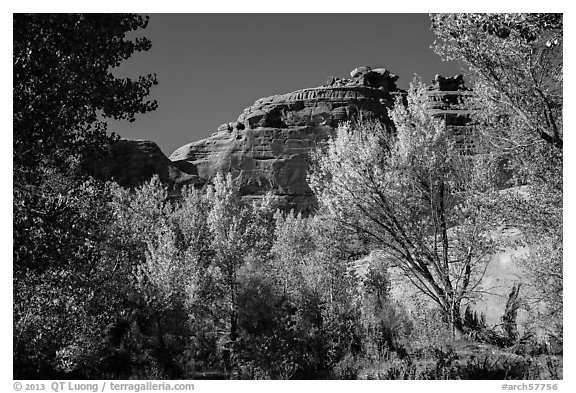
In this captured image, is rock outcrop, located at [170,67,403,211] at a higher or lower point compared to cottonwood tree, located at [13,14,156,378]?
higher

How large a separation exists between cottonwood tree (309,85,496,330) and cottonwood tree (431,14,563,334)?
122cm

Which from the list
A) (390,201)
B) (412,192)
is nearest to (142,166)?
(412,192)

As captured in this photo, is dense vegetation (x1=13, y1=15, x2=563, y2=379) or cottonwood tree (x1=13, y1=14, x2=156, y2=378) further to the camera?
dense vegetation (x1=13, y1=15, x2=563, y2=379)

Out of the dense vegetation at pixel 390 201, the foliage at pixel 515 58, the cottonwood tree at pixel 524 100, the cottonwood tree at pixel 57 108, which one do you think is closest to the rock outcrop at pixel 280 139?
the dense vegetation at pixel 390 201

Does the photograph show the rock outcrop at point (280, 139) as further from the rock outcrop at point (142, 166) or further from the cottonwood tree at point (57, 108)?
the cottonwood tree at point (57, 108)

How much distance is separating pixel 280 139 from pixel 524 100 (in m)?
123

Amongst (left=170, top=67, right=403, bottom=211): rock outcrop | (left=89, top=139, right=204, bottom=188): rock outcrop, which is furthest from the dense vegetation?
(left=170, top=67, right=403, bottom=211): rock outcrop

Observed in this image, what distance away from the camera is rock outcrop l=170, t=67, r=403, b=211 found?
124062mm

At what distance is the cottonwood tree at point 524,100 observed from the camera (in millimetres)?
11305

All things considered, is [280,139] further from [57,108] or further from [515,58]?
[57,108]

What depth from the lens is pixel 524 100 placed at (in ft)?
39.2

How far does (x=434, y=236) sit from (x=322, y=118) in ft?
413

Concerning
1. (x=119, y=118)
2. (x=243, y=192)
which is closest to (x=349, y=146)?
(x=119, y=118)

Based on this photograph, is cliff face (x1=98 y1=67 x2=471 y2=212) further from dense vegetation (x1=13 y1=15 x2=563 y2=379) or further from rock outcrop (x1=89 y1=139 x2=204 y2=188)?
dense vegetation (x1=13 y1=15 x2=563 y2=379)
